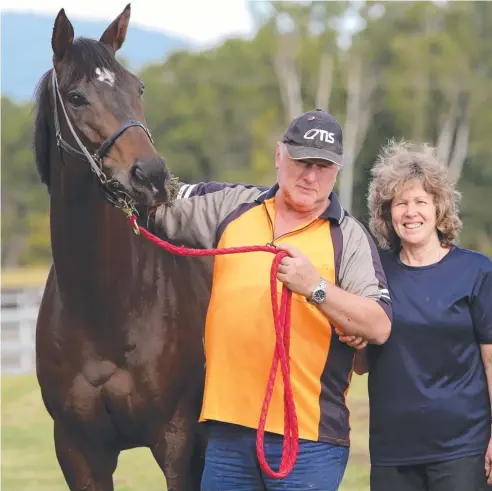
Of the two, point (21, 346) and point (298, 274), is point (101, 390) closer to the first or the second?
point (298, 274)

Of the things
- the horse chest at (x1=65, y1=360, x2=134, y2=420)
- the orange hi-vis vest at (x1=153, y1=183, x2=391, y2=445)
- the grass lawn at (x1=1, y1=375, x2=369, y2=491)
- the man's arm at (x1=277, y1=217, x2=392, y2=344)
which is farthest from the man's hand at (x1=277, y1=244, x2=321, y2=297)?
the grass lawn at (x1=1, y1=375, x2=369, y2=491)

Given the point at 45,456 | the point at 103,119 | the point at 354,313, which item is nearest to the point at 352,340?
the point at 354,313

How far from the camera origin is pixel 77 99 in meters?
3.26

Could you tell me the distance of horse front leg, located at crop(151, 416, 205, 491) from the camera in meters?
3.48

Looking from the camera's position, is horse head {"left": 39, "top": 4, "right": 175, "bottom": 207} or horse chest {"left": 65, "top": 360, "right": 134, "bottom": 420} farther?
horse chest {"left": 65, "top": 360, "right": 134, "bottom": 420}

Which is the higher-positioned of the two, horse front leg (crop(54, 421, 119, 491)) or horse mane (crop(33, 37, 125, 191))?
horse mane (crop(33, 37, 125, 191))

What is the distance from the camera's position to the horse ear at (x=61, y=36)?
328cm

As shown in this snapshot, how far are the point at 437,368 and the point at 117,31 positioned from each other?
1.70 m

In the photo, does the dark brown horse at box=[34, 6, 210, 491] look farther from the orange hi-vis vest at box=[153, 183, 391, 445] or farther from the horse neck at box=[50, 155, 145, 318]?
the orange hi-vis vest at box=[153, 183, 391, 445]

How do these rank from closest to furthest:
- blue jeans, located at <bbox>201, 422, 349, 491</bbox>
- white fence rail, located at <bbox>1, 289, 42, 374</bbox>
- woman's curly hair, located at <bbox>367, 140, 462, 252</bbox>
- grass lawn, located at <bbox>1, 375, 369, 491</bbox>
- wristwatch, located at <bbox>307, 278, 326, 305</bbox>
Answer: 1. wristwatch, located at <bbox>307, 278, 326, 305</bbox>
2. blue jeans, located at <bbox>201, 422, 349, 491</bbox>
3. woman's curly hair, located at <bbox>367, 140, 462, 252</bbox>
4. grass lawn, located at <bbox>1, 375, 369, 491</bbox>
5. white fence rail, located at <bbox>1, 289, 42, 374</bbox>

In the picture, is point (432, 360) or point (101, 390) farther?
point (101, 390)

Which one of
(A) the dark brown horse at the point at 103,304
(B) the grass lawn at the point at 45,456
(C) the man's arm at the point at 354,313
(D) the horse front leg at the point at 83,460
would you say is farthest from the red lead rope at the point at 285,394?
(B) the grass lawn at the point at 45,456

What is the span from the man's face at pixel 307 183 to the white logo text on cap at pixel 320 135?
0.07 metres

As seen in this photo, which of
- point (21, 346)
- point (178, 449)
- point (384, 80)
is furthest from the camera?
point (384, 80)
